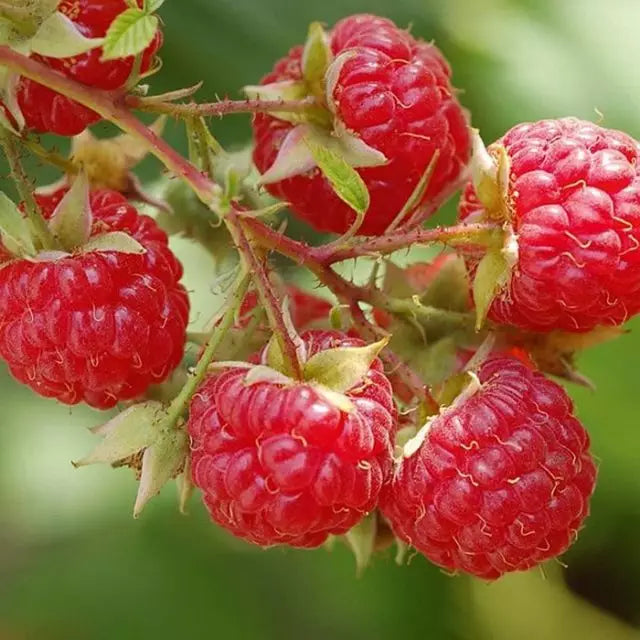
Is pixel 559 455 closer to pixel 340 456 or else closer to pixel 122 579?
pixel 340 456

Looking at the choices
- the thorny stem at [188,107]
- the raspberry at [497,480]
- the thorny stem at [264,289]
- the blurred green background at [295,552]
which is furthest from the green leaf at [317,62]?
the blurred green background at [295,552]

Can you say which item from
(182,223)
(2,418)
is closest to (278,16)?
(182,223)

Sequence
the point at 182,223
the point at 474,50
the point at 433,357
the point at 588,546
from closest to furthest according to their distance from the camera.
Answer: the point at 433,357 → the point at 182,223 → the point at 474,50 → the point at 588,546

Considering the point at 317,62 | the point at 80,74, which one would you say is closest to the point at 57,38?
the point at 80,74

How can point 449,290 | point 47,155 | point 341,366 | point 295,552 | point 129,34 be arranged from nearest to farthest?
point 129,34 < point 341,366 < point 47,155 < point 449,290 < point 295,552

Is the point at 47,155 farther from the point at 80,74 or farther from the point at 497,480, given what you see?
the point at 497,480

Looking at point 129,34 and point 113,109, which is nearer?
point 129,34
